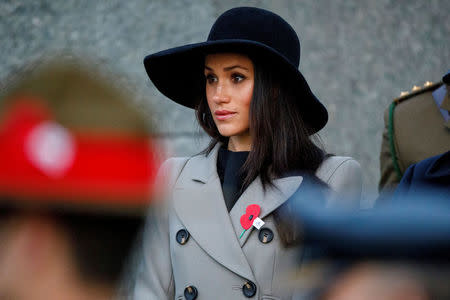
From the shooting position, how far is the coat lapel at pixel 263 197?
93.1 inches

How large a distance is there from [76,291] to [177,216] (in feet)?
6.81

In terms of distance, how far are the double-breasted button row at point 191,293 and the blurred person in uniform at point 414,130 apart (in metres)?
1.11

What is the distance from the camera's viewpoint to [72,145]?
0.41 metres

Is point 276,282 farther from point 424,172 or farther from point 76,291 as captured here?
point 76,291

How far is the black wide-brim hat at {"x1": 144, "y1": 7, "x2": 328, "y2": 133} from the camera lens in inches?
101

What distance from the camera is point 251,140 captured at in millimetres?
2641

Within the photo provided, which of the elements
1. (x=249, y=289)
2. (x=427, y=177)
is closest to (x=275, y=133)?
(x=249, y=289)

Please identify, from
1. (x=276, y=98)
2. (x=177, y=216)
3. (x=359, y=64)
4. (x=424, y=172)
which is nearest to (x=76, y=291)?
A: (x=424, y=172)

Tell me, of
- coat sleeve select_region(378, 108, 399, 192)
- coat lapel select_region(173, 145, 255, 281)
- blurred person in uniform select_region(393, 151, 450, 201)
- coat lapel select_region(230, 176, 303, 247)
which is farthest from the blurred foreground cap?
coat sleeve select_region(378, 108, 399, 192)

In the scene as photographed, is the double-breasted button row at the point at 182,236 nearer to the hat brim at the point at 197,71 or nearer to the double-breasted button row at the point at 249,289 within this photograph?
the double-breasted button row at the point at 249,289

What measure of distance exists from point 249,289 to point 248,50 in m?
1.00

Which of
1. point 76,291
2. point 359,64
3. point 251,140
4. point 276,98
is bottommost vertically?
point 76,291

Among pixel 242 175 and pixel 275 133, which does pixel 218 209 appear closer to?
pixel 242 175

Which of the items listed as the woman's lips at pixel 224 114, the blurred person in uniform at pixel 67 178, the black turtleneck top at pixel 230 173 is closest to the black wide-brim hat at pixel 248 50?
the woman's lips at pixel 224 114
